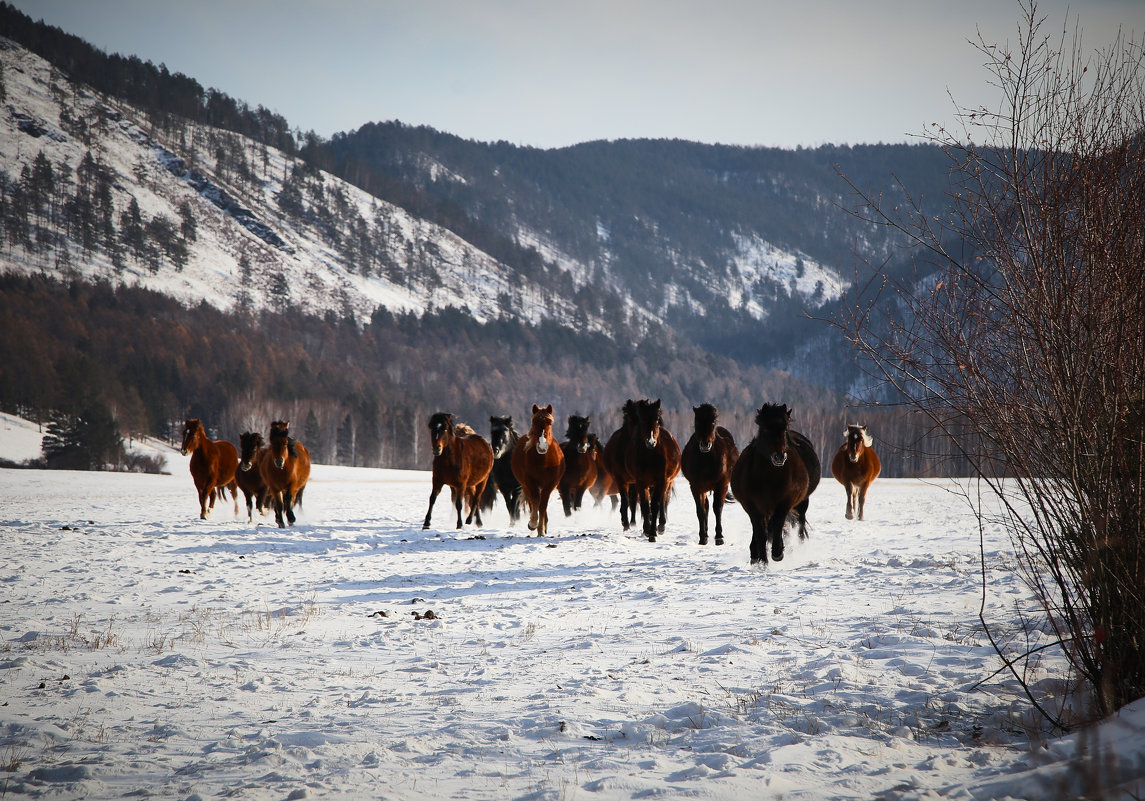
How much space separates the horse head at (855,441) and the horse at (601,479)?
19.2 feet

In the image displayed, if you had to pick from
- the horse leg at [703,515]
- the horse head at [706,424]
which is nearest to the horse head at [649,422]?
the horse head at [706,424]

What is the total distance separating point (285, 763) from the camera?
11.4ft

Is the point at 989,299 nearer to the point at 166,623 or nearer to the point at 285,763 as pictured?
the point at 285,763

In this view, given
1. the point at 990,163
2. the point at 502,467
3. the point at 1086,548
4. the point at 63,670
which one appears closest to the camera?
the point at 1086,548

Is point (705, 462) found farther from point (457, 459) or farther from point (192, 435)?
point (192, 435)

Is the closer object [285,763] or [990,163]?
[285,763]

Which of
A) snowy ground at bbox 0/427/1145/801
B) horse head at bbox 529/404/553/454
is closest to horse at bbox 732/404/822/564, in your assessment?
snowy ground at bbox 0/427/1145/801

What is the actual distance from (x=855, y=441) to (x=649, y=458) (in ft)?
22.9

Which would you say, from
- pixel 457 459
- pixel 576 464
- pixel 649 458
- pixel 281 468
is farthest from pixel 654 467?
pixel 281 468

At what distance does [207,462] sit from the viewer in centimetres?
1605

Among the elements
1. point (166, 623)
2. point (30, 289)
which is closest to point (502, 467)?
point (166, 623)

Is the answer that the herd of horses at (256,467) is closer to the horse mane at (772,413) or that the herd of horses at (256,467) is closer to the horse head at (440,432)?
the horse head at (440,432)

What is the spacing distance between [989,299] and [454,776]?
4.32m

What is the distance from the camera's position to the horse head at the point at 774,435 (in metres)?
9.17
